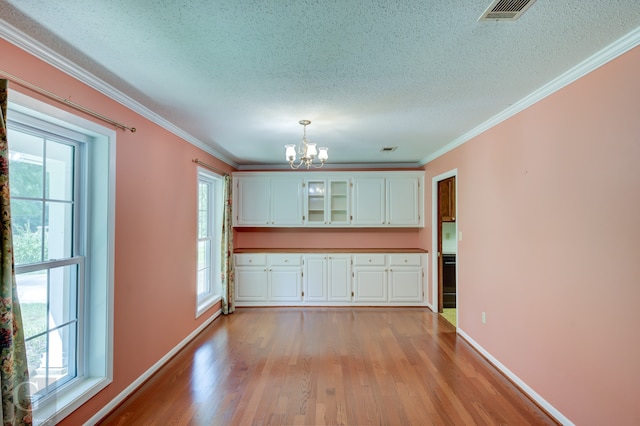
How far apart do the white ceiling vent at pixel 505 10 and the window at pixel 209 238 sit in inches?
143

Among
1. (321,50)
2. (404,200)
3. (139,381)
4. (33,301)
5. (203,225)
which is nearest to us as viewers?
(321,50)

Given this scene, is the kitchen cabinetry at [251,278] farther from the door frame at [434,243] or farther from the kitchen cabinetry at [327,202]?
the door frame at [434,243]

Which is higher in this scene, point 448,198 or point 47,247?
point 448,198

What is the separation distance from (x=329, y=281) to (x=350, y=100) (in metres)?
3.28

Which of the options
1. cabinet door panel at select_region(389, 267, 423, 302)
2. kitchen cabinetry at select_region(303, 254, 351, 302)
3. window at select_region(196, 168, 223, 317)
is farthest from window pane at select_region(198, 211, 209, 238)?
cabinet door panel at select_region(389, 267, 423, 302)

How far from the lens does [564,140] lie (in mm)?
2168

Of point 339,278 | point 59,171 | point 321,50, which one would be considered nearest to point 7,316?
point 59,171

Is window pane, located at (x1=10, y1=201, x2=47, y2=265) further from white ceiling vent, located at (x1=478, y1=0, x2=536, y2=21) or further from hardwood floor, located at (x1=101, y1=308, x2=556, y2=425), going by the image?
white ceiling vent, located at (x1=478, y1=0, x2=536, y2=21)

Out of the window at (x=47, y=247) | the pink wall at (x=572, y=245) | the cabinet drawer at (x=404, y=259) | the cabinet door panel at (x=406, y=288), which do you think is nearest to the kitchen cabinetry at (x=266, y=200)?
the cabinet drawer at (x=404, y=259)

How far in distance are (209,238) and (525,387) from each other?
12.9ft

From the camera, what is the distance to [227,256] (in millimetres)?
4699

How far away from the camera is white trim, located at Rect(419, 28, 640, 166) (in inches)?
66.2

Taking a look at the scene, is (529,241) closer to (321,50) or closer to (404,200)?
(321,50)

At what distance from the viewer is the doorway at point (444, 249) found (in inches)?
188
